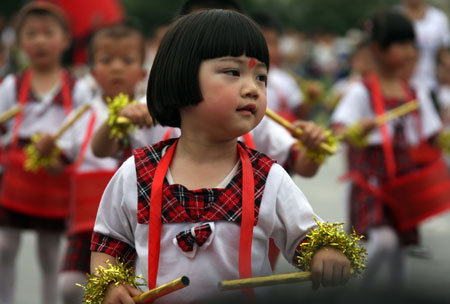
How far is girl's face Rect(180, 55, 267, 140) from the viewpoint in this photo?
190 centimetres

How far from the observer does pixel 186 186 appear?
6.48ft

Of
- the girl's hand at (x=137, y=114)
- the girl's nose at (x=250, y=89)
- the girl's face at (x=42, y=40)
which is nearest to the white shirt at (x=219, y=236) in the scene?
the girl's nose at (x=250, y=89)

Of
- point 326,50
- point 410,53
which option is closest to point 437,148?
point 410,53

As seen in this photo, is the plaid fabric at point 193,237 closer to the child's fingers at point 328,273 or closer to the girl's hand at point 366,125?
the child's fingers at point 328,273

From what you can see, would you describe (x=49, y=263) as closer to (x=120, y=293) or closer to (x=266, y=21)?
(x=120, y=293)

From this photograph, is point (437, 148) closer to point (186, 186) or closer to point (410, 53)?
point (410, 53)

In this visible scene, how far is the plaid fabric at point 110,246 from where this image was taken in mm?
2006

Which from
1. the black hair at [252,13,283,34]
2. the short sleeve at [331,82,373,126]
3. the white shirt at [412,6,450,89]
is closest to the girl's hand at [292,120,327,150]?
the short sleeve at [331,82,373,126]

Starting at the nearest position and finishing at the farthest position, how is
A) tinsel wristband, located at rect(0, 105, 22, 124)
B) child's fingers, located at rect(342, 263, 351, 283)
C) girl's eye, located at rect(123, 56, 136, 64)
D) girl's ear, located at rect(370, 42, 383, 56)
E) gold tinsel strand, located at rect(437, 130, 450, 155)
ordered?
child's fingers, located at rect(342, 263, 351, 283), girl's eye, located at rect(123, 56, 136, 64), tinsel wristband, located at rect(0, 105, 22, 124), gold tinsel strand, located at rect(437, 130, 450, 155), girl's ear, located at rect(370, 42, 383, 56)

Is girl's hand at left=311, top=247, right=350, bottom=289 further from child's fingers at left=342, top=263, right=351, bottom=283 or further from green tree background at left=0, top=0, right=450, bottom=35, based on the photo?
green tree background at left=0, top=0, right=450, bottom=35

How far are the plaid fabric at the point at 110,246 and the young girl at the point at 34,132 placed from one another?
2120 mm

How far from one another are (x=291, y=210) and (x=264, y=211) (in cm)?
7

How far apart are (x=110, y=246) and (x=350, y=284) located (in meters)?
0.89

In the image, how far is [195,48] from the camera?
1927 mm
